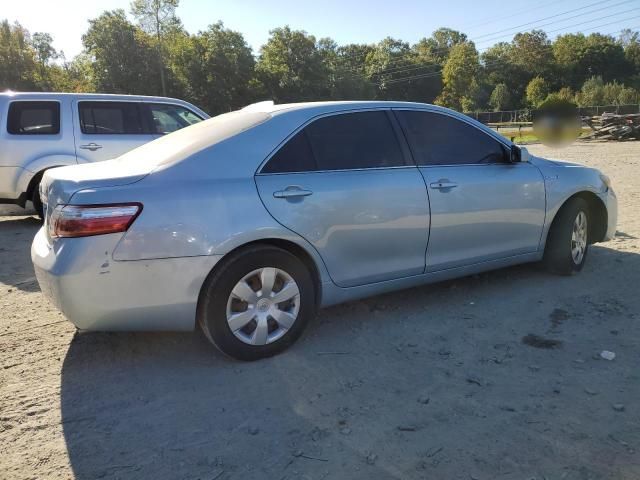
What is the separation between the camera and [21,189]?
7.33m

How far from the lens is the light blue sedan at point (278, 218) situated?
3.00 m

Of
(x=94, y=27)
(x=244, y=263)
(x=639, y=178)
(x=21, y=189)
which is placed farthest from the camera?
(x=94, y=27)

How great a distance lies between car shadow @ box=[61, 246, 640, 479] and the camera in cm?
244

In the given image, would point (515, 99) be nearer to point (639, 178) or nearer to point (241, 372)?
point (639, 178)

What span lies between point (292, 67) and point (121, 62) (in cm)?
1753

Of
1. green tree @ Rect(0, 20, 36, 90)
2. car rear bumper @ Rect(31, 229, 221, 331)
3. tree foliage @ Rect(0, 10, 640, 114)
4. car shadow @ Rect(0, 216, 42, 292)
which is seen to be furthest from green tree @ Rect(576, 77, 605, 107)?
green tree @ Rect(0, 20, 36, 90)

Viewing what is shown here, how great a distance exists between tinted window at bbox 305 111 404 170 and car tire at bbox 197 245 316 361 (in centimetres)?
77

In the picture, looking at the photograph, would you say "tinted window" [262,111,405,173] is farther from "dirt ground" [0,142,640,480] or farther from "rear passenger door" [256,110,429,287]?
"dirt ground" [0,142,640,480]

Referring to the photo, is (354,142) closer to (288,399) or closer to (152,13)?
(288,399)

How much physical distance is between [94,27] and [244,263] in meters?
54.1

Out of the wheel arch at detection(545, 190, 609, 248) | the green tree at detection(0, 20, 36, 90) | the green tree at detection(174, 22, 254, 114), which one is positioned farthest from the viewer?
the green tree at detection(0, 20, 36, 90)

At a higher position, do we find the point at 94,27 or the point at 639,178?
the point at 94,27

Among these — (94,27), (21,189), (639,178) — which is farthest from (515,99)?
(21,189)

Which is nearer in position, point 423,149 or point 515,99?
point 423,149
